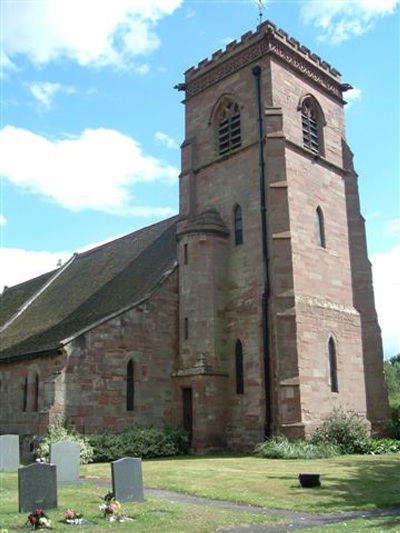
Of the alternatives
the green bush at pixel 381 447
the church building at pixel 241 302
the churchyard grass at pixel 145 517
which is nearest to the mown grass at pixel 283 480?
the green bush at pixel 381 447

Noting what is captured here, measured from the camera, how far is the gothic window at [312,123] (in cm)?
2792

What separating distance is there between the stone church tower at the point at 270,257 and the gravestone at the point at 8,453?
24.0 feet

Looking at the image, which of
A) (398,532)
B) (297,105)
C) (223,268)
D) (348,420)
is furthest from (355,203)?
(398,532)

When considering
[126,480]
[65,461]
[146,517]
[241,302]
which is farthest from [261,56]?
[146,517]

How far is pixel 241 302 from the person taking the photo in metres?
25.6

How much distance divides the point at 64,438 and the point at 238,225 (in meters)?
11.6

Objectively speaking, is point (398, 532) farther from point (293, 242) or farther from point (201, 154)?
point (201, 154)

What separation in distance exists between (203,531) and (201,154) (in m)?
22.0

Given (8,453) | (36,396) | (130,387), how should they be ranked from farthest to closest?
(36,396) → (130,387) → (8,453)

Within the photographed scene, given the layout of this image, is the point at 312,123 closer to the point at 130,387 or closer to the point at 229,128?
the point at 229,128

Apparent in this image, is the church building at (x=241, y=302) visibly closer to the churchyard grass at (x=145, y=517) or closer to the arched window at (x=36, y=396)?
the arched window at (x=36, y=396)

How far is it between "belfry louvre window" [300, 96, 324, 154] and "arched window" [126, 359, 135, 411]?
12735 millimetres

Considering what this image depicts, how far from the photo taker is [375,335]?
27719 millimetres

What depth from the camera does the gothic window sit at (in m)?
27.9
